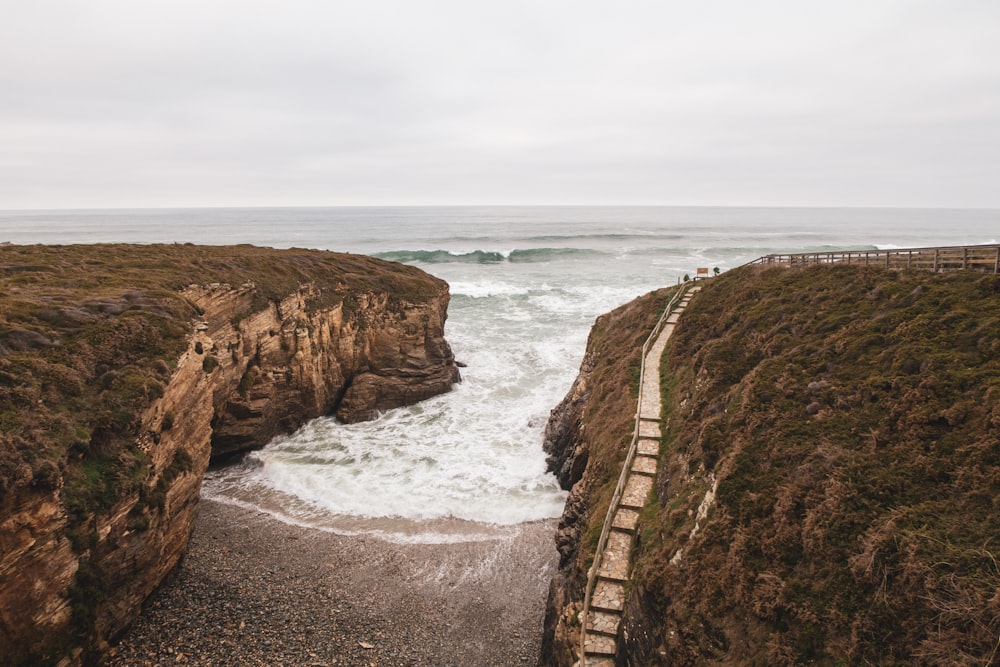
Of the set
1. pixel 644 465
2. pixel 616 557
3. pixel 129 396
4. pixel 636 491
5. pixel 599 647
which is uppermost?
pixel 129 396

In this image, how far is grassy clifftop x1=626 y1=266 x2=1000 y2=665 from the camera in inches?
275

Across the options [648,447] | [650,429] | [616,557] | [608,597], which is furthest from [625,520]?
[650,429]

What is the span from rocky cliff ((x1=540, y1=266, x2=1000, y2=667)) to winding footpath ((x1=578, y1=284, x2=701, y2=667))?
0.40m

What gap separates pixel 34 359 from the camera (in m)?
13.0

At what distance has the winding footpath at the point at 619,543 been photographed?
10.4 metres

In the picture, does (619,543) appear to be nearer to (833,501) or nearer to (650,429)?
(650,429)

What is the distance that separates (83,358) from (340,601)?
Answer: 10184 millimetres

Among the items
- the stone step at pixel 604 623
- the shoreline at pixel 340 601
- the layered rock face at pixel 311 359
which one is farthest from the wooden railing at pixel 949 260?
the layered rock face at pixel 311 359

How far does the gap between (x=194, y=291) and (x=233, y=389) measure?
4.78 metres

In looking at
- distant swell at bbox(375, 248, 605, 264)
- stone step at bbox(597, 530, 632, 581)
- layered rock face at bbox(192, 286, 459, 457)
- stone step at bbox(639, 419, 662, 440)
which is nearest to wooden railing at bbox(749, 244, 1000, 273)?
stone step at bbox(639, 419, 662, 440)

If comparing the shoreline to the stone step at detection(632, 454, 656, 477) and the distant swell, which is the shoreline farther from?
the distant swell

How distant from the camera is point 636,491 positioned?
13.9 metres

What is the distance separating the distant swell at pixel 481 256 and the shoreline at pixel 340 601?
240ft

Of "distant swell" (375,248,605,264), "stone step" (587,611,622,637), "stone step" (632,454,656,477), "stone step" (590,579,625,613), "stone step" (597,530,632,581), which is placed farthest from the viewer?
"distant swell" (375,248,605,264)
